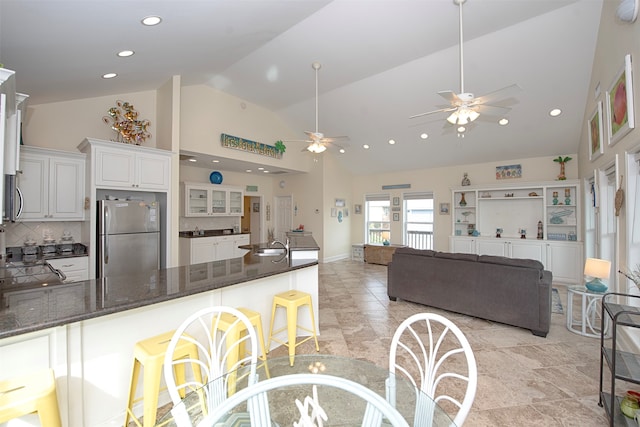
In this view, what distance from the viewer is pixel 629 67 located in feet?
8.30

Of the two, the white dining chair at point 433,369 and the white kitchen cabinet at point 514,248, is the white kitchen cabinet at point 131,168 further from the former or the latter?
the white kitchen cabinet at point 514,248

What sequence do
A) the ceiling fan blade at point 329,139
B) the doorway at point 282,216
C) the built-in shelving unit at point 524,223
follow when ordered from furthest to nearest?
the doorway at point 282,216 < the built-in shelving unit at point 524,223 < the ceiling fan blade at point 329,139

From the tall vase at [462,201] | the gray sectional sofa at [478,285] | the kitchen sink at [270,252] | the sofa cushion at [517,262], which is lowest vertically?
the gray sectional sofa at [478,285]

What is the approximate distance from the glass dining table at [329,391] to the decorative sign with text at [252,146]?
4.79m

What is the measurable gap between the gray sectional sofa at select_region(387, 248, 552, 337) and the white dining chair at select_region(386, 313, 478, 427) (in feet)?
1.92

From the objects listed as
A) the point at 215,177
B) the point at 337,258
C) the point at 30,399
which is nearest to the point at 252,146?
the point at 215,177

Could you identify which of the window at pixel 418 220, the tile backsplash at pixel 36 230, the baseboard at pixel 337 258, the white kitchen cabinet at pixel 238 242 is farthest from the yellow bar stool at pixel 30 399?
the window at pixel 418 220

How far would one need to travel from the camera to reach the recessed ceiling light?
239 cm

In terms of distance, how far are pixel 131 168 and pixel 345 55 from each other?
3439mm

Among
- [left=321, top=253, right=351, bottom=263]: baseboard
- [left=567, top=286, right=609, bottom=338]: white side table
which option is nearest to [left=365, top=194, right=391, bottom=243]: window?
[left=321, top=253, right=351, bottom=263]: baseboard

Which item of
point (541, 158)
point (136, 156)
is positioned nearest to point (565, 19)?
point (541, 158)

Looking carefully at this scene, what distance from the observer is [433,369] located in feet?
5.10

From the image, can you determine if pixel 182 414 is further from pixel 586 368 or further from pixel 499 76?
pixel 499 76

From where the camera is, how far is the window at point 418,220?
299 inches
